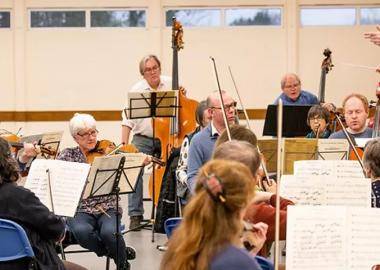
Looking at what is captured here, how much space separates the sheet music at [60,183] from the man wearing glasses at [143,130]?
110 inches

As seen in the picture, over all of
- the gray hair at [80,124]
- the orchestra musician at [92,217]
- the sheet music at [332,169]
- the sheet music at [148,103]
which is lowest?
the orchestra musician at [92,217]

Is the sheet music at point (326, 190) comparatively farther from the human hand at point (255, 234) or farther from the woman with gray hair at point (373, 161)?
the human hand at point (255, 234)

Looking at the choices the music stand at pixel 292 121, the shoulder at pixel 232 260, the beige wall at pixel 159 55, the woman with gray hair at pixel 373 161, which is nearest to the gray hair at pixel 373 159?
the woman with gray hair at pixel 373 161

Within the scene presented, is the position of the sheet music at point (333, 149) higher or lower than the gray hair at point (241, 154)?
lower

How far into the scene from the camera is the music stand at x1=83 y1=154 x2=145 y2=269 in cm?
485

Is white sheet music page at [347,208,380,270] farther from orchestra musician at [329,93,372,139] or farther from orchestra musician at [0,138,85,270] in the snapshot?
orchestra musician at [329,93,372,139]

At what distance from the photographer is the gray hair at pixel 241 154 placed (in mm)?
3051

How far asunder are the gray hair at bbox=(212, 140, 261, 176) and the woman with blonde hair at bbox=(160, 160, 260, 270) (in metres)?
0.74

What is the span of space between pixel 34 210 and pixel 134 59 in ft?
25.6

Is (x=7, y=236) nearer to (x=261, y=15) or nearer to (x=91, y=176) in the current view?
(x=91, y=176)

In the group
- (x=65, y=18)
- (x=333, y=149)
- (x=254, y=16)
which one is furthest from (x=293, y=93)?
(x=65, y=18)

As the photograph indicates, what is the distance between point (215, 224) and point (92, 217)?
10.3 feet

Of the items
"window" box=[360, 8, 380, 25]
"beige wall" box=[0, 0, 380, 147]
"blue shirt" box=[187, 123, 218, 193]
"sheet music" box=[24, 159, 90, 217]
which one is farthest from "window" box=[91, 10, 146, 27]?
"sheet music" box=[24, 159, 90, 217]

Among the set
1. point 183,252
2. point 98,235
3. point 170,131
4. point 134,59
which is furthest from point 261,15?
point 183,252
